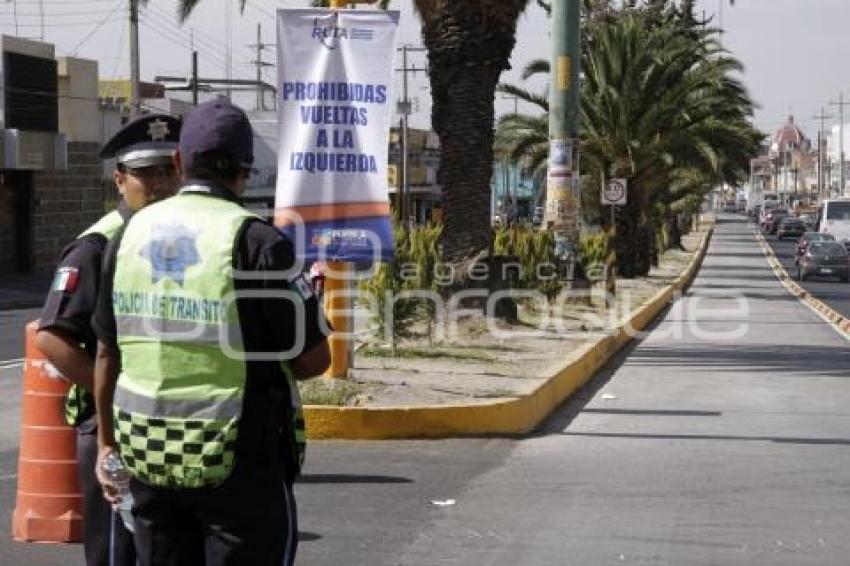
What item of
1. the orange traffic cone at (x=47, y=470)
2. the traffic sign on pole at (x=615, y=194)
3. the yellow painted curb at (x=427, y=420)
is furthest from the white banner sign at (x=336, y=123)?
the traffic sign on pole at (x=615, y=194)

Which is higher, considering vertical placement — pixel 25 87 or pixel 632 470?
pixel 25 87

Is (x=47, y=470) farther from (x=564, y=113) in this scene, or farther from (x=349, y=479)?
(x=564, y=113)

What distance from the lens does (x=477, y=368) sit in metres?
14.7

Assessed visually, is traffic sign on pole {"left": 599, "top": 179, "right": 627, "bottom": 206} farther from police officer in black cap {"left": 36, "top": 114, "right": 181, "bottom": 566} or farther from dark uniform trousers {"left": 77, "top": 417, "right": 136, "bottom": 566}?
dark uniform trousers {"left": 77, "top": 417, "right": 136, "bottom": 566}

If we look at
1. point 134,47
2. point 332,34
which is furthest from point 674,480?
point 134,47

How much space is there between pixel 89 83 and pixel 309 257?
3810 centimetres

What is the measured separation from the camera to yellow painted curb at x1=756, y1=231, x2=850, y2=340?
88.3 feet

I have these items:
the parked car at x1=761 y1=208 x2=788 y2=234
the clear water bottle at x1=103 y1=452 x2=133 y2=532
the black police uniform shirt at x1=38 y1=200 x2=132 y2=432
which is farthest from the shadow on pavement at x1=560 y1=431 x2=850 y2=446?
the parked car at x1=761 y1=208 x2=788 y2=234

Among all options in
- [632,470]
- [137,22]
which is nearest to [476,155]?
Result: [632,470]

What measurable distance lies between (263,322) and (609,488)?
18.6 feet

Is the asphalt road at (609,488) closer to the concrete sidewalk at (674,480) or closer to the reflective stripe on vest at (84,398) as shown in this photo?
the concrete sidewalk at (674,480)

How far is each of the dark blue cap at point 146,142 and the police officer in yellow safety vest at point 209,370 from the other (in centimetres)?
101

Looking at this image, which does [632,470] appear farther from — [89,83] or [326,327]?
[89,83]

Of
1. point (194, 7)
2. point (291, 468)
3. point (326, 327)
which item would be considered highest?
point (194, 7)
